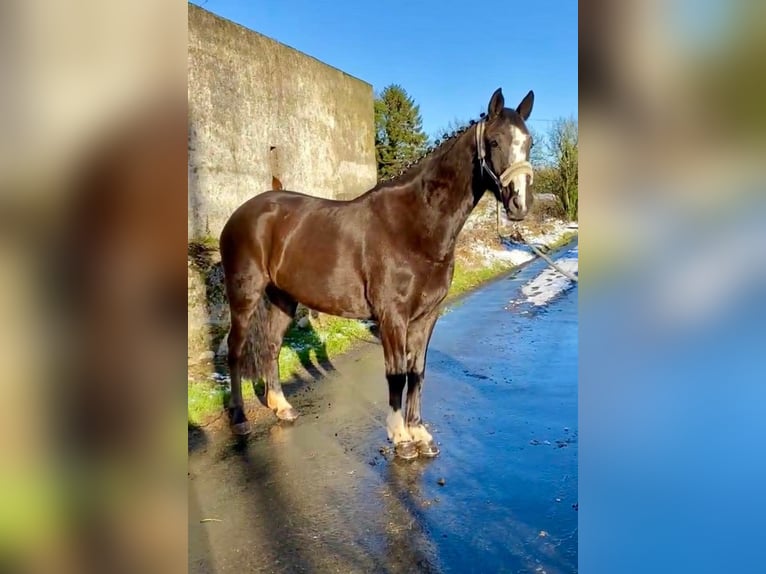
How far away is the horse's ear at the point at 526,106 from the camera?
3078mm

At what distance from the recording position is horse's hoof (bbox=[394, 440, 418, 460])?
335 cm

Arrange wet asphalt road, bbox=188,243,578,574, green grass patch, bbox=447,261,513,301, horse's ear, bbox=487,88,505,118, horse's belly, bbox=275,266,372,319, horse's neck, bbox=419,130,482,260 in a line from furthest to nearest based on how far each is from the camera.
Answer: green grass patch, bbox=447,261,513,301 < horse's belly, bbox=275,266,372,319 < horse's neck, bbox=419,130,482,260 < horse's ear, bbox=487,88,505,118 < wet asphalt road, bbox=188,243,578,574

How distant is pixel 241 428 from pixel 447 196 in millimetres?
2185

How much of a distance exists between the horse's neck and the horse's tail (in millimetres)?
1663

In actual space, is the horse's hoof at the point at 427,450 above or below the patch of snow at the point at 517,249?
below

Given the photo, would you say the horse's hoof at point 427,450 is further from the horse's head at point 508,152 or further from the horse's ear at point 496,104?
the horse's ear at point 496,104

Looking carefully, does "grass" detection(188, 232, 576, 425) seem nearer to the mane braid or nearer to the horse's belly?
the horse's belly

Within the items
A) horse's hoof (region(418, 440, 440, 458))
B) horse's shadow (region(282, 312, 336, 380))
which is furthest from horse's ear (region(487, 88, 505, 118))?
horse's shadow (region(282, 312, 336, 380))

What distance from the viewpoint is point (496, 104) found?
3.01 m

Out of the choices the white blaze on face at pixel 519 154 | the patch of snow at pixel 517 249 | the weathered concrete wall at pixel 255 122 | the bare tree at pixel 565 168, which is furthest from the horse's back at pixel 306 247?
the patch of snow at pixel 517 249

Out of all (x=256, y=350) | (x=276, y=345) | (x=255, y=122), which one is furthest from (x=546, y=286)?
(x=256, y=350)
